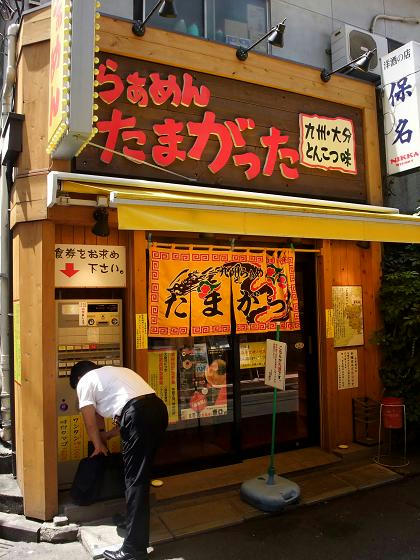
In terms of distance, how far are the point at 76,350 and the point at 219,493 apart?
8.19ft

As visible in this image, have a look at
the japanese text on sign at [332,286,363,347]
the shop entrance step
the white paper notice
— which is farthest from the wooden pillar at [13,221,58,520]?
the japanese text on sign at [332,286,363,347]

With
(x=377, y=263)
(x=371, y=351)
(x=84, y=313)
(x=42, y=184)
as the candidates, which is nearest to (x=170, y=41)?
(x=42, y=184)

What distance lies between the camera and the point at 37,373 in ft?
16.5

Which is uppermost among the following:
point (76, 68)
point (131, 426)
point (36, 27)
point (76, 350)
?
point (36, 27)

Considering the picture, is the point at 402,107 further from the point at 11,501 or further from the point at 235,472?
the point at 11,501

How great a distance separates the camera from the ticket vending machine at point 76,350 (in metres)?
5.47

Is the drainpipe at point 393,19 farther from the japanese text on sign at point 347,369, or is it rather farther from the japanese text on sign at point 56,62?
the japanese text on sign at point 56,62

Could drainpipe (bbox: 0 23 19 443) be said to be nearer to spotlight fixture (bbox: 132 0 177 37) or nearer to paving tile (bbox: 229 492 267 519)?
spotlight fixture (bbox: 132 0 177 37)

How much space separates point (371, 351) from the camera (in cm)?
736

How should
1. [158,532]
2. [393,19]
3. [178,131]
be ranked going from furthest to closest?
1. [393,19]
2. [178,131]
3. [158,532]

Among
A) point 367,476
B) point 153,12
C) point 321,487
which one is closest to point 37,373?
point 321,487

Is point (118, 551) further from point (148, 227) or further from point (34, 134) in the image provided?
point (34, 134)

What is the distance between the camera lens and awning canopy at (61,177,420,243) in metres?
4.68

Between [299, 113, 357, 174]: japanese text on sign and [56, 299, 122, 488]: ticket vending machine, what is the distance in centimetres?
374
